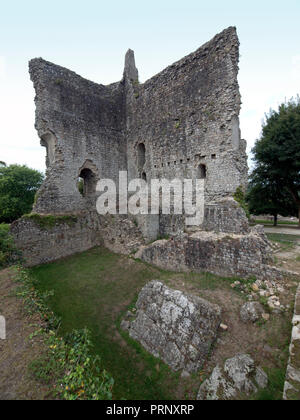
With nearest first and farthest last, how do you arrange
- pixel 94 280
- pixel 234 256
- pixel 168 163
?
pixel 234 256 < pixel 94 280 < pixel 168 163

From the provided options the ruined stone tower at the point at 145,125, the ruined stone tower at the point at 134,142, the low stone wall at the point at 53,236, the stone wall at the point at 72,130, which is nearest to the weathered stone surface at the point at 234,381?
the ruined stone tower at the point at 134,142

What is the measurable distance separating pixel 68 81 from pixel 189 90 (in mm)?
7714

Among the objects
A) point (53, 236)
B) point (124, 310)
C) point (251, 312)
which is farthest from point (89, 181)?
point (251, 312)

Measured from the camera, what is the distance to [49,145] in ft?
41.7

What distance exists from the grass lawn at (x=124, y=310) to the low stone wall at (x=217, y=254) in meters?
0.39

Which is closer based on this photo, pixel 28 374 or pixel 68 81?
pixel 28 374

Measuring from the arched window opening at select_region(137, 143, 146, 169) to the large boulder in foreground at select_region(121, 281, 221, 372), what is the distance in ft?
35.6

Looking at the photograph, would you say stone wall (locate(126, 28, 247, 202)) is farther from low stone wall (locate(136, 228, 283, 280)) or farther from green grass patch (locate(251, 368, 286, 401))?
green grass patch (locate(251, 368, 286, 401))

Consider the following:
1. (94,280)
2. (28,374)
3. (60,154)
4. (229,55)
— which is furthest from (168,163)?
(28,374)

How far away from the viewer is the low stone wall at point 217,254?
21.7 ft

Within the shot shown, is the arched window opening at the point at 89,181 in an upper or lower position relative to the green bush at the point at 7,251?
upper

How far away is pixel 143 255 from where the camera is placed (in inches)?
374

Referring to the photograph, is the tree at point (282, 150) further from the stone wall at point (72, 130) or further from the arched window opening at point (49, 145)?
the arched window opening at point (49, 145)

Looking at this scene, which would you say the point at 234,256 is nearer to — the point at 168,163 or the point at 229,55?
the point at 168,163
